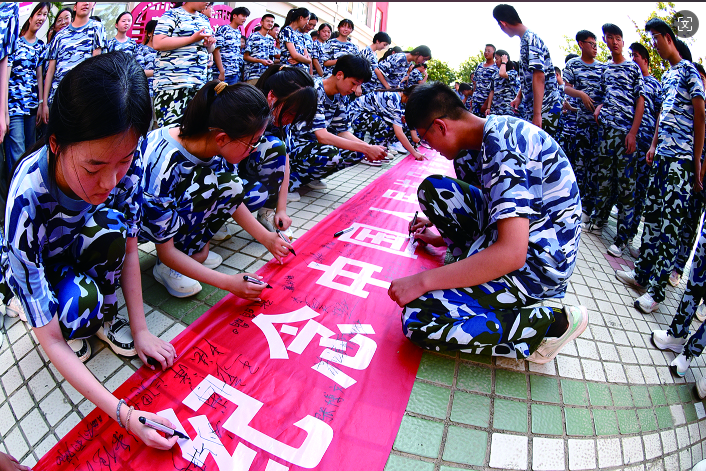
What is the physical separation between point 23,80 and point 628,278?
4.47 m

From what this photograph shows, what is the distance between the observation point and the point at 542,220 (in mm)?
1562

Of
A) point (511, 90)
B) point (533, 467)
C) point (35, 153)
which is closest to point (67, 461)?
point (35, 153)

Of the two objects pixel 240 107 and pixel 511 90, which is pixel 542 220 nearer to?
pixel 240 107

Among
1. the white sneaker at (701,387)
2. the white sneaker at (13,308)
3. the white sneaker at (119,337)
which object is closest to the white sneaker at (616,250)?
the white sneaker at (701,387)

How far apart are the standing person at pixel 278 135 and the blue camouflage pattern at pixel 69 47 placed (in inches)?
73.8

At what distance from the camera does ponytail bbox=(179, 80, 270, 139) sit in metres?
1.54

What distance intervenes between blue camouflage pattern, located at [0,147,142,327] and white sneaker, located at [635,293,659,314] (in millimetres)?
2704

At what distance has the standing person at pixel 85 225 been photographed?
3.22ft

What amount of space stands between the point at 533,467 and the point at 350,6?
18.3m

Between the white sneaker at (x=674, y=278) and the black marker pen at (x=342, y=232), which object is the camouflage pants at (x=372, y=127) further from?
the white sneaker at (x=674, y=278)

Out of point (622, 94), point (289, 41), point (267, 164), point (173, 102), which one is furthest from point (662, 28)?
point (289, 41)

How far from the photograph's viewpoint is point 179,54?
2.84 m

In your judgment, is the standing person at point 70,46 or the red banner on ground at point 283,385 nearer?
the red banner on ground at point 283,385

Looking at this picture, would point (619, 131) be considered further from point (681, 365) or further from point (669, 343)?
point (681, 365)
